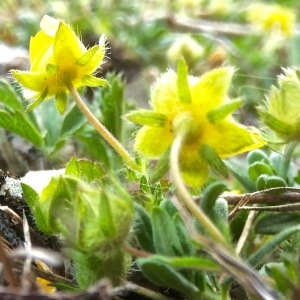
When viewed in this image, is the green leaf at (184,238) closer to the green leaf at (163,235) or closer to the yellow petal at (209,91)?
the green leaf at (163,235)

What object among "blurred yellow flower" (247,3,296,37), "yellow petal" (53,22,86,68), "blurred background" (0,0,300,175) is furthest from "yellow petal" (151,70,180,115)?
"blurred yellow flower" (247,3,296,37)

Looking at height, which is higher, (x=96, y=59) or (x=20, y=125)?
(x=96, y=59)

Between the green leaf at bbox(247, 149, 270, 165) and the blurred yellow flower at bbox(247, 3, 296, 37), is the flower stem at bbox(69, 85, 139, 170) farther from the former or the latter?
the blurred yellow flower at bbox(247, 3, 296, 37)

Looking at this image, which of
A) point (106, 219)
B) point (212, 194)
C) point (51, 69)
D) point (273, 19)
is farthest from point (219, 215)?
point (273, 19)

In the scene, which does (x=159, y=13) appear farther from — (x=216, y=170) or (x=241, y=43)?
(x=216, y=170)

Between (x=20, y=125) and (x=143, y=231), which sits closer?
(x=143, y=231)

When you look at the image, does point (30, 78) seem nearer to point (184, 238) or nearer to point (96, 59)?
point (96, 59)
